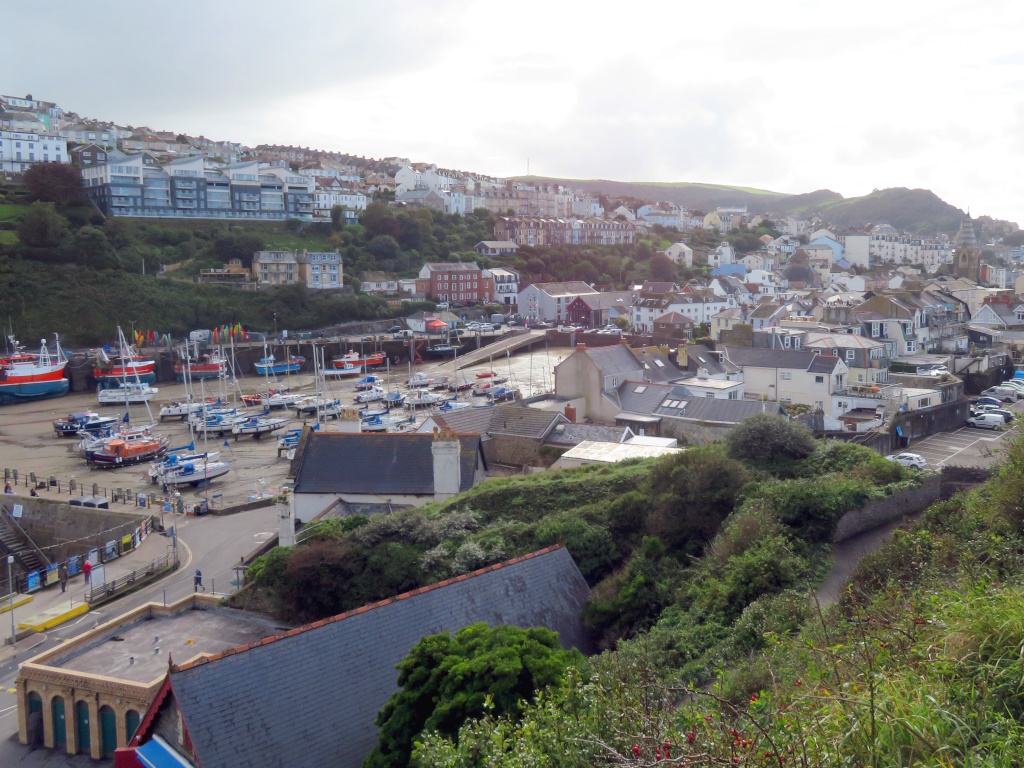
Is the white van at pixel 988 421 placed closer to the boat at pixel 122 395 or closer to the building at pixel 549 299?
the boat at pixel 122 395

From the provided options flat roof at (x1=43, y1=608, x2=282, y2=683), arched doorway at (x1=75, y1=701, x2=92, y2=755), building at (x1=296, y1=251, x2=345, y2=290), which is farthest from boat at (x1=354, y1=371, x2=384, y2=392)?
arched doorway at (x1=75, y1=701, x2=92, y2=755)

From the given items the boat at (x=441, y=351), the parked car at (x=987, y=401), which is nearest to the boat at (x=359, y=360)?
the boat at (x=441, y=351)

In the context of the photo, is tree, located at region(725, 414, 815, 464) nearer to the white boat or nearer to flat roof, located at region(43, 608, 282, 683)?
flat roof, located at region(43, 608, 282, 683)

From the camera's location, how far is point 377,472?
1792 cm

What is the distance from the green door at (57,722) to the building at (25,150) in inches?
2721

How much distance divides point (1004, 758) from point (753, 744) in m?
1.03

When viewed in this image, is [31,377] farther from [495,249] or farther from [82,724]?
[495,249]

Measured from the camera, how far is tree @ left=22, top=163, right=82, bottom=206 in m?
59.3

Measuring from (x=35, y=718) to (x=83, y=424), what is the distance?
25.9m

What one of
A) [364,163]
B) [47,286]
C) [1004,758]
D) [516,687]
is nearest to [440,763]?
[516,687]

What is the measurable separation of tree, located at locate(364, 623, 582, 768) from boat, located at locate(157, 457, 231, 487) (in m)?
19.8

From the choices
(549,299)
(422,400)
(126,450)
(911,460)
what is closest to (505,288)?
(549,299)

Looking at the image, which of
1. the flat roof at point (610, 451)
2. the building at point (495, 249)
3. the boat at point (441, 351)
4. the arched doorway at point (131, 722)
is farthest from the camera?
the building at point (495, 249)

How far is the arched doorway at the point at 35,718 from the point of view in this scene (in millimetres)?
11148
